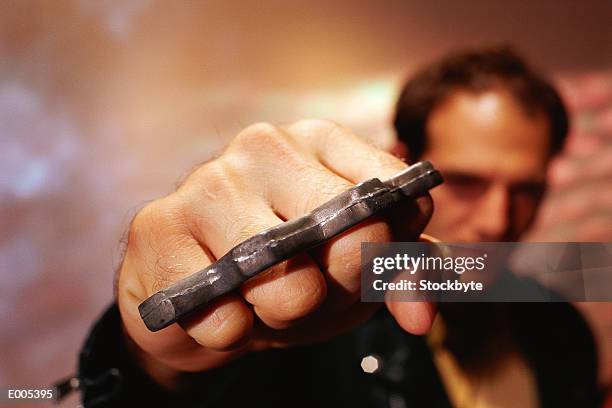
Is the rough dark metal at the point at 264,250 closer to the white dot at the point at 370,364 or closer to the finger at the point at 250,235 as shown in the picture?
the finger at the point at 250,235

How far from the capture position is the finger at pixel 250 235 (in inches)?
11.2

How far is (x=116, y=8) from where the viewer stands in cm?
60

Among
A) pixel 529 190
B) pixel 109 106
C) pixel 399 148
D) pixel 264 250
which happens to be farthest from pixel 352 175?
pixel 529 190

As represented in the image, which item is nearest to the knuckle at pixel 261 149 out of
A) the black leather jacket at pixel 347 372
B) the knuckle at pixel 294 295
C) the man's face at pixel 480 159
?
the knuckle at pixel 294 295

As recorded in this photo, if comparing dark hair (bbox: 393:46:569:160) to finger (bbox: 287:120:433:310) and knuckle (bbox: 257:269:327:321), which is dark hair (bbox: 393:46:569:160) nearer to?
finger (bbox: 287:120:433:310)

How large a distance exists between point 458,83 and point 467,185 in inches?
8.1

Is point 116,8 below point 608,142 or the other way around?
the other way around

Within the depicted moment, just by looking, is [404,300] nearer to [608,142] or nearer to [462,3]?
[462,3]

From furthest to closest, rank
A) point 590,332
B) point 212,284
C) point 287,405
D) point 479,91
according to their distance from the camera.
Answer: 1. point 590,332
2. point 479,91
3. point 287,405
4. point 212,284

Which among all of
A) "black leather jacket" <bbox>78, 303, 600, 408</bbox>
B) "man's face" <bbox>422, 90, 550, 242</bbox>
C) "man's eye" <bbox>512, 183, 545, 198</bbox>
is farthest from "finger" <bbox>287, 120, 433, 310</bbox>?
"man's eye" <bbox>512, 183, 545, 198</bbox>

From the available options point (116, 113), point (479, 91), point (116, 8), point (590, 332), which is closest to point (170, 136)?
point (116, 113)

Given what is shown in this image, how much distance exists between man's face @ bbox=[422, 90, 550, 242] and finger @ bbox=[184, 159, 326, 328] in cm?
48

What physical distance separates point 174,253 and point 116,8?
44 cm

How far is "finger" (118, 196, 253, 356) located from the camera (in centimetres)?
29
